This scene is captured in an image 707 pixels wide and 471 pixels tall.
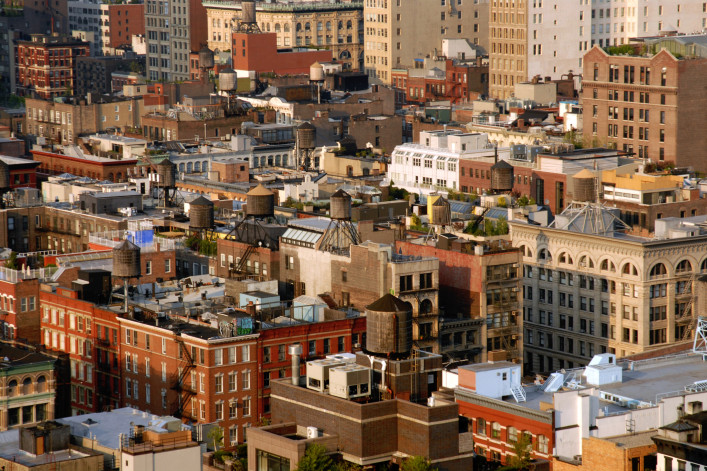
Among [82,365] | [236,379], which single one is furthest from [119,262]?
[236,379]

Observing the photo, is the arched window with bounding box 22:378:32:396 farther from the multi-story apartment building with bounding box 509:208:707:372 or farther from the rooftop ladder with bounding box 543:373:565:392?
the multi-story apartment building with bounding box 509:208:707:372

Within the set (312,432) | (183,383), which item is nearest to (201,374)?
(183,383)

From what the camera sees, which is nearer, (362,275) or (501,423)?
(501,423)

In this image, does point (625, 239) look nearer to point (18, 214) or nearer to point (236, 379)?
point (236, 379)

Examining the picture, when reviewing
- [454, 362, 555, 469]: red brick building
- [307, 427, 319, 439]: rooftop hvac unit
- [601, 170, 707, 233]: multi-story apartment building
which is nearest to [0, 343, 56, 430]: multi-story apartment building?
[307, 427, 319, 439]: rooftop hvac unit

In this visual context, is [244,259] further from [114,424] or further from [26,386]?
[114,424]

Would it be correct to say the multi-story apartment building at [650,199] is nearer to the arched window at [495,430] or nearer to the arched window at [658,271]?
the arched window at [658,271]
